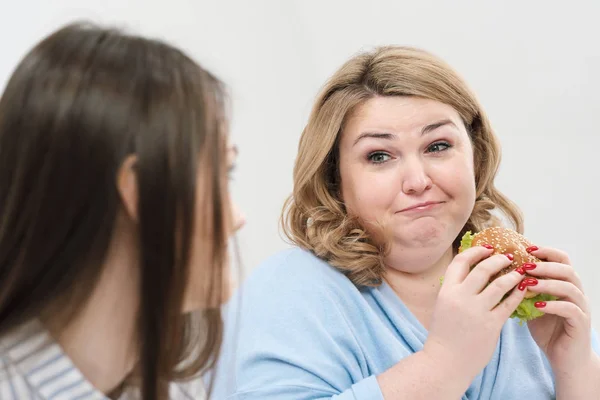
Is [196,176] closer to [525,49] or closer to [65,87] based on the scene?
[65,87]

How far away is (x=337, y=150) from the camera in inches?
70.2

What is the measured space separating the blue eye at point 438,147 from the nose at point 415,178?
6 cm

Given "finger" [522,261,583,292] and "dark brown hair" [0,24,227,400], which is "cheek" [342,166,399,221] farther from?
"dark brown hair" [0,24,227,400]

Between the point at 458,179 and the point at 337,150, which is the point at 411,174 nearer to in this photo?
the point at 458,179

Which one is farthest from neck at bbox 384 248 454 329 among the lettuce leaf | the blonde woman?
the lettuce leaf

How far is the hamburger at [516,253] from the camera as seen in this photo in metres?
1.53

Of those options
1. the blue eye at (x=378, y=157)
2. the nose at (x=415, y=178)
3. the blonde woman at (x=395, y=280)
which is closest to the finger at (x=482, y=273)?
the blonde woman at (x=395, y=280)

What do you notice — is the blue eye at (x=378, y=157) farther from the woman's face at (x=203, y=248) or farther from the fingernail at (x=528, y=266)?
the woman's face at (x=203, y=248)

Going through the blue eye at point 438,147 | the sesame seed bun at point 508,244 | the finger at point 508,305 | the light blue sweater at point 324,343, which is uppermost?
the blue eye at point 438,147

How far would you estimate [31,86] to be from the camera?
101cm

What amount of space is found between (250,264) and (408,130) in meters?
1.39

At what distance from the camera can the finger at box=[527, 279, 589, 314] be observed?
1.51m

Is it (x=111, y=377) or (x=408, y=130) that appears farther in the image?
(x=408, y=130)

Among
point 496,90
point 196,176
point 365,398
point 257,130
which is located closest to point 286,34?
point 257,130
